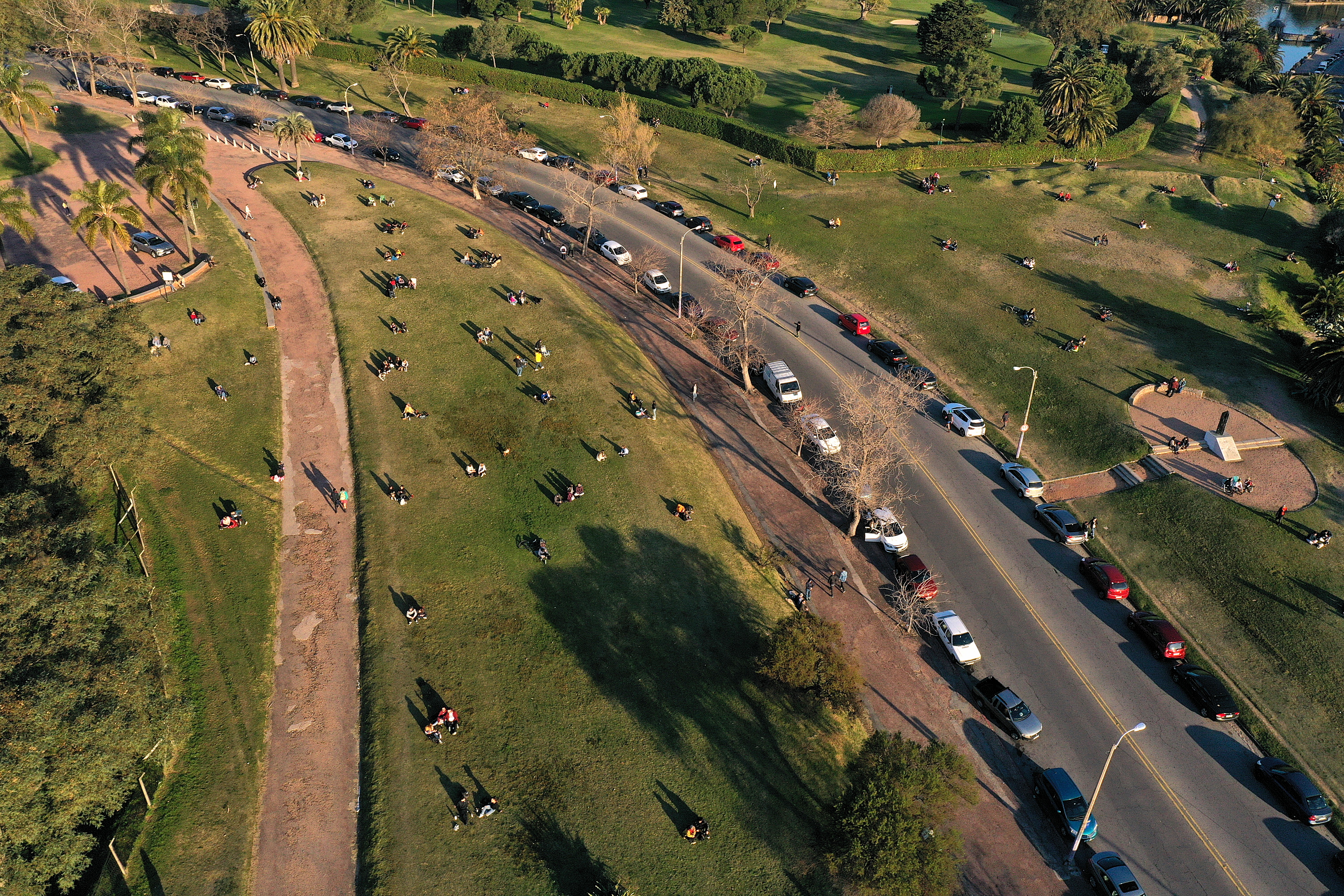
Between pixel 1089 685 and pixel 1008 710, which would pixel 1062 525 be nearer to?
pixel 1089 685

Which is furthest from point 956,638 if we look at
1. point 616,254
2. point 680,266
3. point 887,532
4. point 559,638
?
point 616,254

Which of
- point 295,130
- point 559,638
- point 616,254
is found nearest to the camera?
point 559,638

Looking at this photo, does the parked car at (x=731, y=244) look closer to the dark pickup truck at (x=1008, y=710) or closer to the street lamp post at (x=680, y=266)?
the street lamp post at (x=680, y=266)

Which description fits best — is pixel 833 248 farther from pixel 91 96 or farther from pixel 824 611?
pixel 91 96

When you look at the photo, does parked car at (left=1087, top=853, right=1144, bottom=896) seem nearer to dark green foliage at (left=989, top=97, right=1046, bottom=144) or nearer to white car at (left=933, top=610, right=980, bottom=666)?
white car at (left=933, top=610, right=980, bottom=666)

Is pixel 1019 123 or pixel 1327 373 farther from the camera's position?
pixel 1019 123

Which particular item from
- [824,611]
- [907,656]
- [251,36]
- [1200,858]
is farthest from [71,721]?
[251,36]

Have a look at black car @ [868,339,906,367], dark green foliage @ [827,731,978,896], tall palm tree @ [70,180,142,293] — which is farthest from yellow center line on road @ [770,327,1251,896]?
tall palm tree @ [70,180,142,293]
